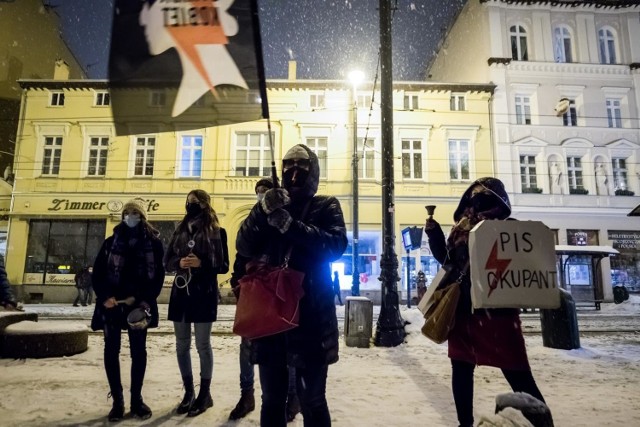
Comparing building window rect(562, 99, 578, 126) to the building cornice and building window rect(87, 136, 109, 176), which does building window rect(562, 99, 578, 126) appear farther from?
building window rect(87, 136, 109, 176)

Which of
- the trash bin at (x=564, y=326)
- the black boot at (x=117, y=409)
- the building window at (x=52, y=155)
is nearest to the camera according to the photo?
the black boot at (x=117, y=409)

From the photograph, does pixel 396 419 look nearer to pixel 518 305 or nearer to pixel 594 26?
pixel 518 305

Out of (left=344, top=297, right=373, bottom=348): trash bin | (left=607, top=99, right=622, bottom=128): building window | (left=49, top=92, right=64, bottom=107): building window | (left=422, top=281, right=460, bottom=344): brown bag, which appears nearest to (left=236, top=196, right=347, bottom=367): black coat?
(left=422, top=281, right=460, bottom=344): brown bag

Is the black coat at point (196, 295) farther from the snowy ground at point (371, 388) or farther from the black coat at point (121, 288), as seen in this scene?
the snowy ground at point (371, 388)

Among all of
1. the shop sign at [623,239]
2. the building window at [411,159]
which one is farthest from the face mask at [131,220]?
the shop sign at [623,239]

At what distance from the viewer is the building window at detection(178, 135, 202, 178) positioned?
2198cm

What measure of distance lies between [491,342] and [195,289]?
2517 mm

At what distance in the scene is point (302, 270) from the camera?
2256mm

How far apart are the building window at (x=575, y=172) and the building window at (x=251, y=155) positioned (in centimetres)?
1618

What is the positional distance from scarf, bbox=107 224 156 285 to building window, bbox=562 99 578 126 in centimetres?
2445

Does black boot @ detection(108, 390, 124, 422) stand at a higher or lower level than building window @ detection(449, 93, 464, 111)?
lower

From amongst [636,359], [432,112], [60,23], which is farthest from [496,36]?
[60,23]

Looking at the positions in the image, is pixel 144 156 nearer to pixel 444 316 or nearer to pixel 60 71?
pixel 60 71

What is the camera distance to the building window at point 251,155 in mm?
22000
